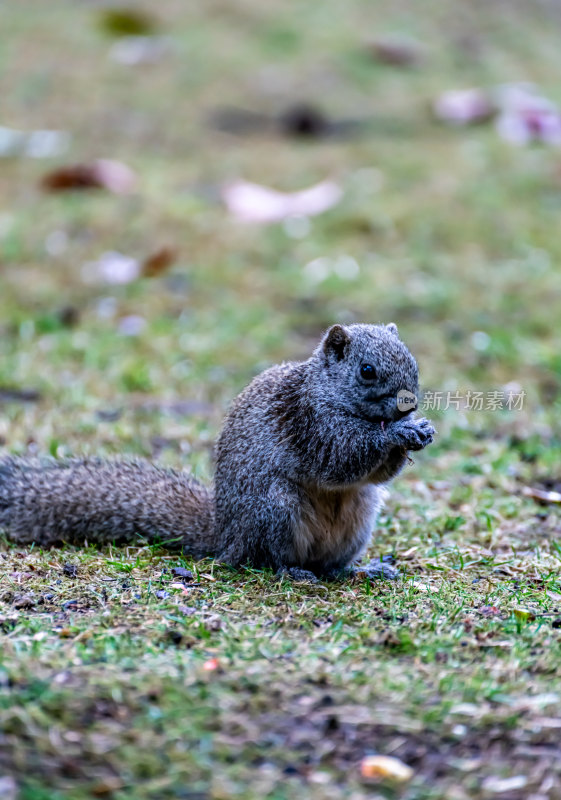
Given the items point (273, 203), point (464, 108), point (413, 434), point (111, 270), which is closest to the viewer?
point (413, 434)

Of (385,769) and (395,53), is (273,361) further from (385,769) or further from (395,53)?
(395,53)

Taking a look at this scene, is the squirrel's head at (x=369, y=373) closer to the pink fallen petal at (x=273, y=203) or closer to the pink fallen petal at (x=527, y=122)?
the pink fallen petal at (x=273, y=203)

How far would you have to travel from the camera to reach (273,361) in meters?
6.88

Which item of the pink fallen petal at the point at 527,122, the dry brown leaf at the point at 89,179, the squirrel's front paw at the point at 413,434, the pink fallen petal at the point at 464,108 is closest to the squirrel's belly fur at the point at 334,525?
the squirrel's front paw at the point at 413,434

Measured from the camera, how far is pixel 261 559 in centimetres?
395

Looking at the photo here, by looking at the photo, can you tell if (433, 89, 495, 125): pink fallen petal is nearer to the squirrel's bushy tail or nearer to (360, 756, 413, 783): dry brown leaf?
the squirrel's bushy tail

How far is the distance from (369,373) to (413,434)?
0.93ft

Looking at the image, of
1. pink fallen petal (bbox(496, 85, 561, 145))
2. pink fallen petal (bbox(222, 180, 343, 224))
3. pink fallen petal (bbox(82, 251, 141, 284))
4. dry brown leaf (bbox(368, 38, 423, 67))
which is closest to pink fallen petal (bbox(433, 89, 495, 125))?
pink fallen petal (bbox(496, 85, 561, 145))

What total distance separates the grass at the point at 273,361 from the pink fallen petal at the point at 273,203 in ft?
0.56

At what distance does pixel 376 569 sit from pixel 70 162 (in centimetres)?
744

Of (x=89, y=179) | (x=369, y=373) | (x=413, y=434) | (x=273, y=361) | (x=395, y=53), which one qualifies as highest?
(x=395, y=53)

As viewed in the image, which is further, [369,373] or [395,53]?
[395,53]

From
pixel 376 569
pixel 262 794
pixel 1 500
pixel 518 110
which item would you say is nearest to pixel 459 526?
pixel 376 569

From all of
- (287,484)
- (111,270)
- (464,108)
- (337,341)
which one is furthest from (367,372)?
(464,108)
